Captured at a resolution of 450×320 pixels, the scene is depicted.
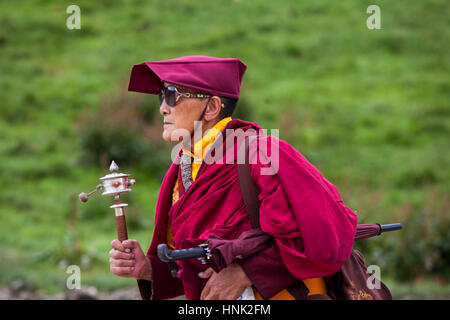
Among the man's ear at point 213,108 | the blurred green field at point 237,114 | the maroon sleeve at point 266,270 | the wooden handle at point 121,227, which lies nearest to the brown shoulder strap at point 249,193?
the maroon sleeve at point 266,270

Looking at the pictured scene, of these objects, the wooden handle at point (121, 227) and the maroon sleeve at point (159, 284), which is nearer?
the wooden handle at point (121, 227)

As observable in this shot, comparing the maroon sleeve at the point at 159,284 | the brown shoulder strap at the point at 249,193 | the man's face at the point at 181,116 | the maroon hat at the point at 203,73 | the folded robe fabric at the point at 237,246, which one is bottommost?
the maroon sleeve at the point at 159,284

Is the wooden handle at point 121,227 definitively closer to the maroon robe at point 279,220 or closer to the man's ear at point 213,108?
the maroon robe at point 279,220

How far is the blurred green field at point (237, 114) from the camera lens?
7.74 metres

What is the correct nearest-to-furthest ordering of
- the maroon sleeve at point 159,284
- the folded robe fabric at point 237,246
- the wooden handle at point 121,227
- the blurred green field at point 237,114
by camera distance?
the folded robe fabric at point 237,246
the wooden handle at point 121,227
the maroon sleeve at point 159,284
the blurred green field at point 237,114

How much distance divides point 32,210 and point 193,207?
5.91 metres

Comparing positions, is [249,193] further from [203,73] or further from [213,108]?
[203,73]

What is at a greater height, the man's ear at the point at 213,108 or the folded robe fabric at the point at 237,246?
the man's ear at the point at 213,108

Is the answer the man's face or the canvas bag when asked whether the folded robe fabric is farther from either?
the man's face

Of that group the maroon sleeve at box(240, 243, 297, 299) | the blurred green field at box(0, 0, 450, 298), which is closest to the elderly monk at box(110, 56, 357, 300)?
the maroon sleeve at box(240, 243, 297, 299)

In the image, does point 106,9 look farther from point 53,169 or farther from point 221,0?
point 53,169

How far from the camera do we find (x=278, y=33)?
41.0 ft

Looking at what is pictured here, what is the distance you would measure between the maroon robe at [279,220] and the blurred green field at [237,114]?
3.94 meters

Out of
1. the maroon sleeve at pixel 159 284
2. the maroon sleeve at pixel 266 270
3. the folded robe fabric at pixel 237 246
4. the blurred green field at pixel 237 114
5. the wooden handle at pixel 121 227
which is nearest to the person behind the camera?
the folded robe fabric at pixel 237 246
